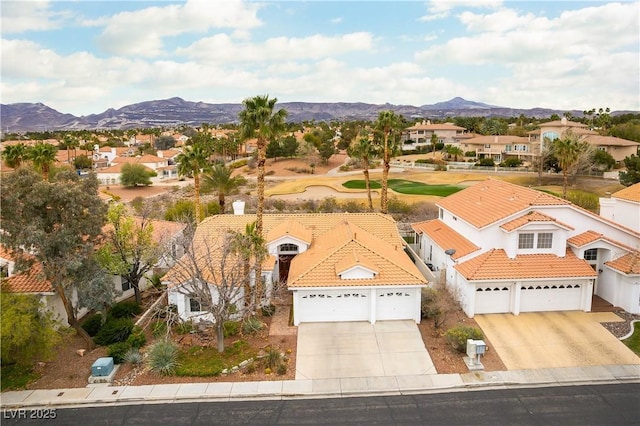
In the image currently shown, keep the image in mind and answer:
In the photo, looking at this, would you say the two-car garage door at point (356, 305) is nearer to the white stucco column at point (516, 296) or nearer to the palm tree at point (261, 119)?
the white stucco column at point (516, 296)

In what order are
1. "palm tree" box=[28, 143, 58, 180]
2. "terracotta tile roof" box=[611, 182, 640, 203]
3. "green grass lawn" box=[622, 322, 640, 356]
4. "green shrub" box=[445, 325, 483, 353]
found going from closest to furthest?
"green shrub" box=[445, 325, 483, 353] → "green grass lawn" box=[622, 322, 640, 356] → "terracotta tile roof" box=[611, 182, 640, 203] → "palm tree" box=[28, 143, 58, 180]

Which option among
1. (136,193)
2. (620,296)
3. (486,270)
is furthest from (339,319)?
(136,193)

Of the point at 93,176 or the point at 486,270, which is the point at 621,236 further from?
the point at 93,176

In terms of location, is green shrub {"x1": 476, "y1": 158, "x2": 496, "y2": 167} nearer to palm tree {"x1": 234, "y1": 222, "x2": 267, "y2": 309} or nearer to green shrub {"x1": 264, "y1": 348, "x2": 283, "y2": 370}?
palm tree {"x1": 234, "y1": 222, "x2": 267, "y2": 309}

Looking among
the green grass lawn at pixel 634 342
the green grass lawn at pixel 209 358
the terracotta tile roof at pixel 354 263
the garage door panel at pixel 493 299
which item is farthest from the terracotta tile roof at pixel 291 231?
the green grass lawn at pixel 634 342

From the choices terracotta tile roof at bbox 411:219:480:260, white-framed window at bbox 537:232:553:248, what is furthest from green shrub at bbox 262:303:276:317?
white-framed window at bbox 537:232:553:248

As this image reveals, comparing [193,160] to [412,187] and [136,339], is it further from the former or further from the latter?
[412,187]
